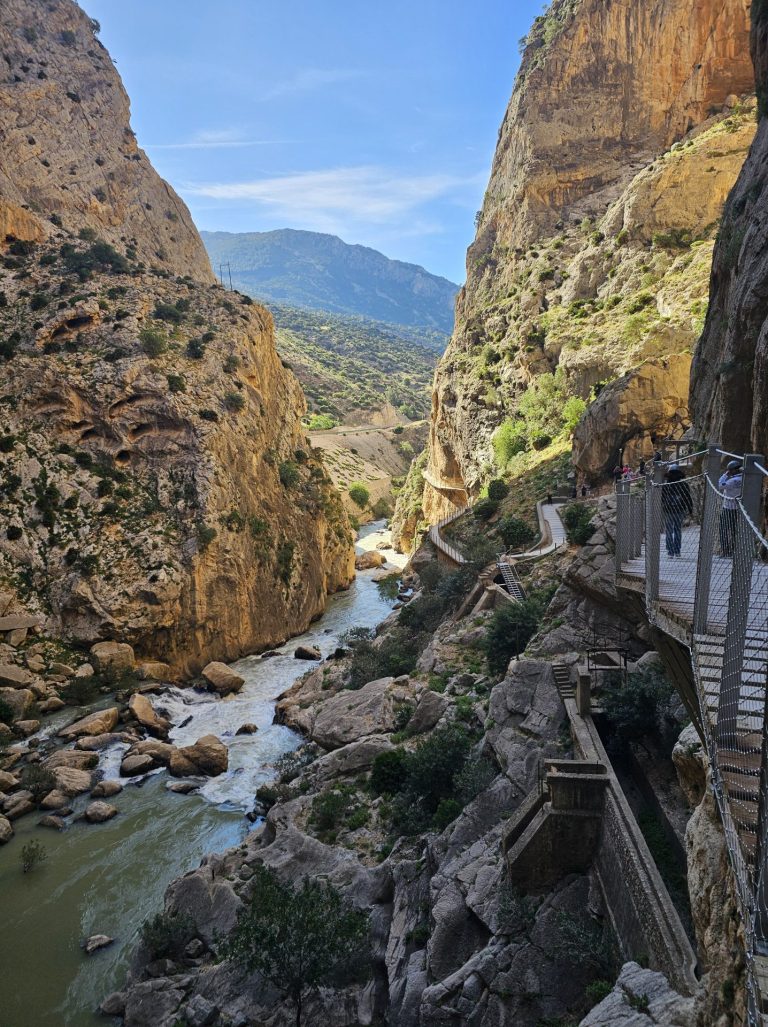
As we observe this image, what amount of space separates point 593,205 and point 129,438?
165 ft

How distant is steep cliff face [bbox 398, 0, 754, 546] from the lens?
48125mm

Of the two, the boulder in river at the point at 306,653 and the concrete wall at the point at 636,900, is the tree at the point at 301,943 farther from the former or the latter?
the boulder in river at the point at 306,653

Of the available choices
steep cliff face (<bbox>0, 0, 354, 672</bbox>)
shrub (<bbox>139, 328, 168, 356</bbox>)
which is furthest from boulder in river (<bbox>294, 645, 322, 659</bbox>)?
shrub (<bbox>139, 328, 168, 356</bbox>)

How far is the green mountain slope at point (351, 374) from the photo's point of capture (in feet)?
374

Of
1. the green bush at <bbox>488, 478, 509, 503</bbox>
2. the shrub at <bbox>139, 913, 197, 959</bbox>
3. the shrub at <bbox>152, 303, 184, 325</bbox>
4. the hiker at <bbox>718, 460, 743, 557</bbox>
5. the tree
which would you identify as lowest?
the shrub at <bbox>139, 913, 197, 959</bbox>

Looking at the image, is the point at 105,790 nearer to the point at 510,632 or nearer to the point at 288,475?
the point at 510,632

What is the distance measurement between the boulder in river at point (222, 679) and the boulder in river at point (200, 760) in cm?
747

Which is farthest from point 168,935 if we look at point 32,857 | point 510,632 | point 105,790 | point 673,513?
point 673,513

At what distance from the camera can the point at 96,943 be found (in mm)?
16156

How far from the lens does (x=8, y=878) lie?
19031 millimetres

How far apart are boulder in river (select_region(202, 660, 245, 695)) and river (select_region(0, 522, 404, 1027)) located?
7.79ft

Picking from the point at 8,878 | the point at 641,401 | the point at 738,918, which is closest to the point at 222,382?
the point at 641,401

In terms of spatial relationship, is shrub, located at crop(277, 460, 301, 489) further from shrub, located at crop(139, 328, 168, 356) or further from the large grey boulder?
the large grey boulder

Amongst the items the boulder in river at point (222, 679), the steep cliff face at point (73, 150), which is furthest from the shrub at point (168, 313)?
the boulder in river at point (222, 679)
